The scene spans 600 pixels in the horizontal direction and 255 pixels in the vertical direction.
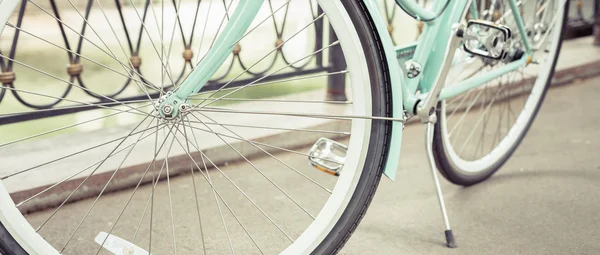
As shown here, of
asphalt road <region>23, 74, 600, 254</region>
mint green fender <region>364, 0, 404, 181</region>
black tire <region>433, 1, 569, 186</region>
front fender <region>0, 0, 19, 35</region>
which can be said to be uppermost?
front fender <region>0, 0, 19, 35</region>

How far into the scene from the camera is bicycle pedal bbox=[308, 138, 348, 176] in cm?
199

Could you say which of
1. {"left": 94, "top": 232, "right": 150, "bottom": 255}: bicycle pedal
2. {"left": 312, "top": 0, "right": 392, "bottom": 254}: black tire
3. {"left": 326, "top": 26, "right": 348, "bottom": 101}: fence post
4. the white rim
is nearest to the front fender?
{"left": 94, "top": 232, "right": 150, "bottom": 255}: bicycle pedal

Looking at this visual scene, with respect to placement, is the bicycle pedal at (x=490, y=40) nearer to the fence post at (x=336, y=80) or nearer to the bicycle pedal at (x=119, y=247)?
the bicycle pedal at (x=119, y=247)

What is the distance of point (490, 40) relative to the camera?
7.73 feet

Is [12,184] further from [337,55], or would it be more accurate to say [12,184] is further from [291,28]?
[291,28]

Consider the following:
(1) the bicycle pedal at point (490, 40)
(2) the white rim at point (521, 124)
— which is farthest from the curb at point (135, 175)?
(1) the bicycle pedal at point (490, 40)

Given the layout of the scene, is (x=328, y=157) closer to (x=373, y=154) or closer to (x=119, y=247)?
(x=373, y=154)

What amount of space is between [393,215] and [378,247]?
29cm

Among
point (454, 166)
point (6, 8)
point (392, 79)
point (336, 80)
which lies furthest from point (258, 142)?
point (6, 8)

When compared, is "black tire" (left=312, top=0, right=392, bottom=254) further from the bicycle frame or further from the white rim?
the white rim

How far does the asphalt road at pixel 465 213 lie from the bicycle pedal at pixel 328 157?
1.44ft

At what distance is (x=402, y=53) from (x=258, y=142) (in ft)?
3.37

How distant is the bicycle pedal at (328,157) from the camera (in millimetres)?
1987

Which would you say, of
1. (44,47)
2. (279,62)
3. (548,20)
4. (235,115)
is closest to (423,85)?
(548,20)
